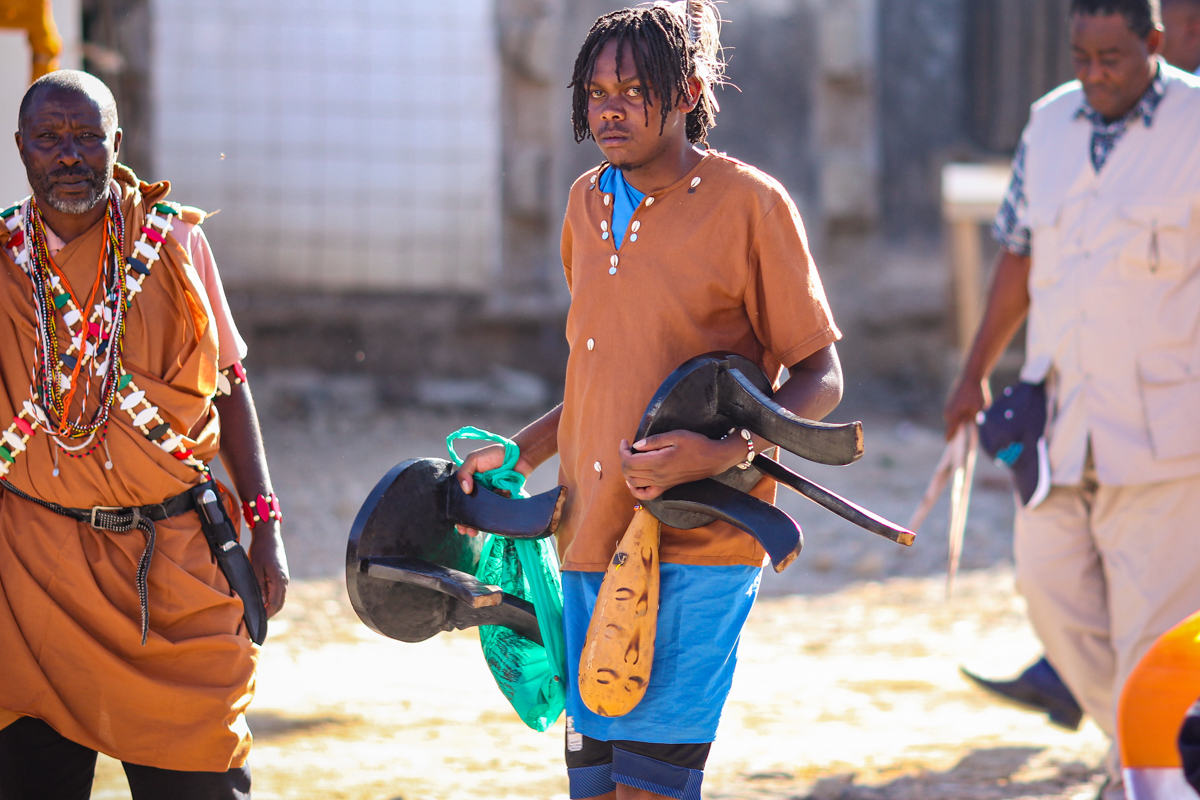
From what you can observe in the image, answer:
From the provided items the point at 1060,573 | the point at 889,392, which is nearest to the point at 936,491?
the point at 1060,573

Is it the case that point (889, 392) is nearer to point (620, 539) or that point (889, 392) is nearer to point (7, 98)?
point (7, 98)

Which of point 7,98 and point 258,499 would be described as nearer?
point 258,499

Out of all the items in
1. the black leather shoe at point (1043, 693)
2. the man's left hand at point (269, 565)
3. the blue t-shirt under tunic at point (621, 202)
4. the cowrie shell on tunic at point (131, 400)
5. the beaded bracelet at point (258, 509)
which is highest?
the blue t-shirt under tunic at point (621, 202)

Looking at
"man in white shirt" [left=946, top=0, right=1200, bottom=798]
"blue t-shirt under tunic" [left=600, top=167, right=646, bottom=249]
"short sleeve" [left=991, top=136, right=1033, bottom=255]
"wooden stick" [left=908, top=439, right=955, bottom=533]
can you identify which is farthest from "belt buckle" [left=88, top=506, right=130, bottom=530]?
"short sleeve" [left=991, top=136, right=1033, bottom=255]

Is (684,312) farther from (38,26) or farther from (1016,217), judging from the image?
(38,26)

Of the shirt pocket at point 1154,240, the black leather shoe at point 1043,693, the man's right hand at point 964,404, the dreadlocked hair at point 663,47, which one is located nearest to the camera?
the dreadlocked hair at point 663,47

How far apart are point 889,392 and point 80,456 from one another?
33.1ft

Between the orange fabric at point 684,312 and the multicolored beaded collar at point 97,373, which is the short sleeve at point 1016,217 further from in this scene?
the multicolored beaded collar at point 97,373

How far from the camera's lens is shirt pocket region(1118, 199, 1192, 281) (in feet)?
12.8

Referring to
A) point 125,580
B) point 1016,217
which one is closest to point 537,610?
point 125,580

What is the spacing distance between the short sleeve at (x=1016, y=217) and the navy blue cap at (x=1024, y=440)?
48 cm

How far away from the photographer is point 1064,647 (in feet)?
13.6

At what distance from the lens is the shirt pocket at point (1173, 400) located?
3.93 metres

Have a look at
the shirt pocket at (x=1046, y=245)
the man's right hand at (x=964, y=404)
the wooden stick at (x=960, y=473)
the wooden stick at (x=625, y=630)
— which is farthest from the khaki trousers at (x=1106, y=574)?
the wooden stick at (x=625, y=630)
